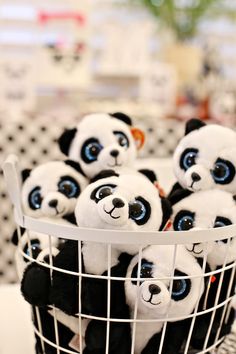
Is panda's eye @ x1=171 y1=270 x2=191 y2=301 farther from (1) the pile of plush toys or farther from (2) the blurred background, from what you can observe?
(2) the blurred background

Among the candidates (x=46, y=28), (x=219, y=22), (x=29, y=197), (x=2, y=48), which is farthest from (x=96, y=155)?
(x=219, y=22)

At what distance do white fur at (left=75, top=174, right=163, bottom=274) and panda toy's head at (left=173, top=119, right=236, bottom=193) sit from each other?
6 centimetres

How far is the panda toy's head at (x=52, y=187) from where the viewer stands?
0.49 meters

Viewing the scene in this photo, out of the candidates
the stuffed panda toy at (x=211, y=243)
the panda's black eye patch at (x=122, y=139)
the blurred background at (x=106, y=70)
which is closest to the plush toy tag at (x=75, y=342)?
the stuffed panda toy at (x=211, y=243)

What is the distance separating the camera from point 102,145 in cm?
52

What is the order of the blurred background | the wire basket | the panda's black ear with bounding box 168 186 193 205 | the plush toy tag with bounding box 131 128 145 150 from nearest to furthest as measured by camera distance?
the wire basket
the panda's black ear with bounding box 168 186 193 205
the plush toy tag with bounding box 131 128 145 150
the blurred background

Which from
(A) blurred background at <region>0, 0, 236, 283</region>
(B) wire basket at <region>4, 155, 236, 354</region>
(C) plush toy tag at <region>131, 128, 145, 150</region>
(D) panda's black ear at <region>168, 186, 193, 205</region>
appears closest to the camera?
(B) wire basket at <region>4, 155, 236, 354</region>

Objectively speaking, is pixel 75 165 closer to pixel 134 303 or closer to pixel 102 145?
pixel 102 145

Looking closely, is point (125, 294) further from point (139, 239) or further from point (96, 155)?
point (96, 155)

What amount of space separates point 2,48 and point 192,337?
1.21 meters

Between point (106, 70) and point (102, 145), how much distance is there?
0.92m

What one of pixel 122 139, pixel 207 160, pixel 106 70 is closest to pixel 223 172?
pixel 207 160

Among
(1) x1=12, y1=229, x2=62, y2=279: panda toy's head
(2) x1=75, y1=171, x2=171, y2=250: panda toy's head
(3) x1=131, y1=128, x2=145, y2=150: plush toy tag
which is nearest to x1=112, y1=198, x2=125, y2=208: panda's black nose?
(2) x1=75, y1=171, x2=171, y2=250: panda toy's head

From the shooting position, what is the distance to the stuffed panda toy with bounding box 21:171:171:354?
1.28ft
